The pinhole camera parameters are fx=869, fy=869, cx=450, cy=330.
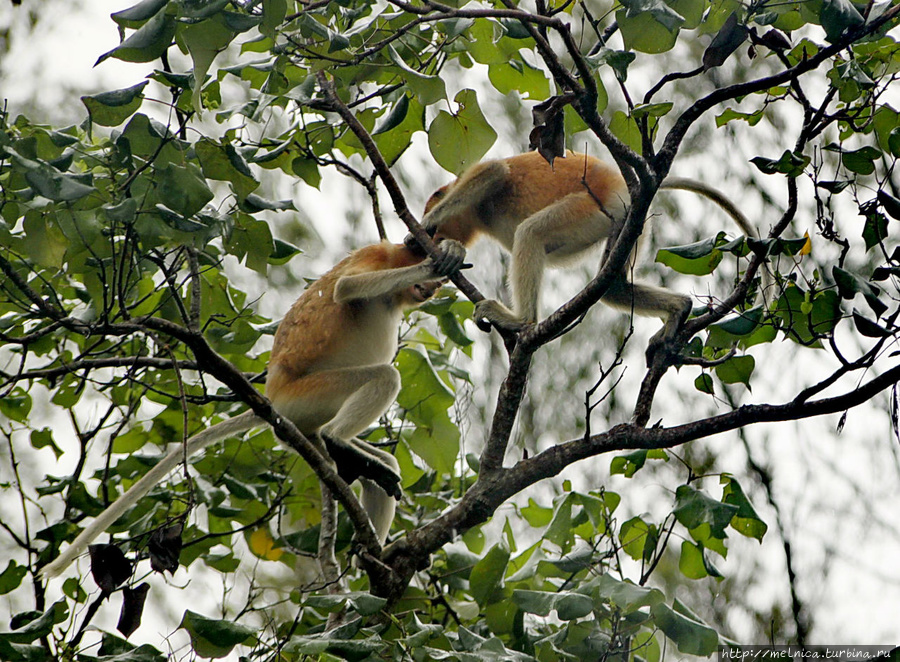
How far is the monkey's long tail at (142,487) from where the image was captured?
9.27ft

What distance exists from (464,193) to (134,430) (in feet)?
5.97

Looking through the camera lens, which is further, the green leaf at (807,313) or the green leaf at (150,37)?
the green leaf at (807,313)

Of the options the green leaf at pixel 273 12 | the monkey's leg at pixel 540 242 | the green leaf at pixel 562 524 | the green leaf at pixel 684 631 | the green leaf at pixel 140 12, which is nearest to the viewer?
the green leaf at pixel 140 12

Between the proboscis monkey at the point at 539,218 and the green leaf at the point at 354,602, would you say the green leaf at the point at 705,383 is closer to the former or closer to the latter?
the proboscis monkey at the point at 539,218

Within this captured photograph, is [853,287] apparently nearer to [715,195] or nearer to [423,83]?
[423,83]

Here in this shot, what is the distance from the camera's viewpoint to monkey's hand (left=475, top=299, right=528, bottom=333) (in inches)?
142

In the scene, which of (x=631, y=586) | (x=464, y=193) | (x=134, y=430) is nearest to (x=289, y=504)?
(x=134, y=430)

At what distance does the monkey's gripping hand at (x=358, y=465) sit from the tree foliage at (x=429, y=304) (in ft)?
0.71

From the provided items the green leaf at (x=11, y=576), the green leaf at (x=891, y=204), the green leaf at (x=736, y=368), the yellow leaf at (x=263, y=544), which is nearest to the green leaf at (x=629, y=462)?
the green leaf at (x=736, y=368)

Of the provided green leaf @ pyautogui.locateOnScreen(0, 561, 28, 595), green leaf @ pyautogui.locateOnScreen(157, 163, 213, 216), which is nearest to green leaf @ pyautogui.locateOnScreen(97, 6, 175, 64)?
green leaf @ pyautogui.locateOnScreen(157, 163, 213, 216)

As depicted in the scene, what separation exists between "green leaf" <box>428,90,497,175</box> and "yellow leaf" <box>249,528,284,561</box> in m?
1.94

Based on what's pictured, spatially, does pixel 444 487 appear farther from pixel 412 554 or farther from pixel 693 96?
pixel 693 96

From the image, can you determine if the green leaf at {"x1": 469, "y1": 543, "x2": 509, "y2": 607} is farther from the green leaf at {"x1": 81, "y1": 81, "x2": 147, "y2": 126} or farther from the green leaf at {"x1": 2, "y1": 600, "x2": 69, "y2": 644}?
the green leaf at {"x1": 81, "y1": 81, "x2": 147, "y2": 126}

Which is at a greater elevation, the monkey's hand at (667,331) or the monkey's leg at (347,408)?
the monkey's hand at (667,331)
